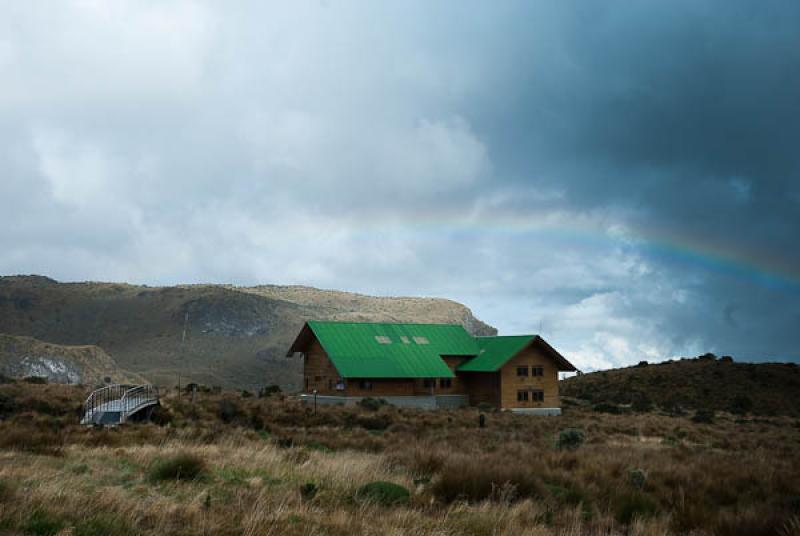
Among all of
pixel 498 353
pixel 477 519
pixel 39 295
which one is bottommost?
pixel 477 519

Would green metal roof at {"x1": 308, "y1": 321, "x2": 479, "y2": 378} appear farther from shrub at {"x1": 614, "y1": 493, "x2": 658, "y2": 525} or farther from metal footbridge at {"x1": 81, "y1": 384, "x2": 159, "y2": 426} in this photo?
shrub at {"x1": 614, "y1": 493, "x2": 658, "y2": 525}

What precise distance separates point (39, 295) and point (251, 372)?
165 ft

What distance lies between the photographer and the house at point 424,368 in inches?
2127

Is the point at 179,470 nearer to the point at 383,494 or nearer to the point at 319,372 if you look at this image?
the point at 383,494

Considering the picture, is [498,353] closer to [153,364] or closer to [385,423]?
[385,423]

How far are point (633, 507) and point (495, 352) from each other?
4555 cm

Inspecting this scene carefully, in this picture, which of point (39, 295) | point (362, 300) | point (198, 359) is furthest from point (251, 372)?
point (362, 300)

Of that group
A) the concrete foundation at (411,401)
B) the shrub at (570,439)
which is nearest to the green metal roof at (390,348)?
the concrete foundation at (411,401)

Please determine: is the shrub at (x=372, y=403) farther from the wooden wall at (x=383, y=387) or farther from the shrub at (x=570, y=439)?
the shrub at (x=570, y=439)

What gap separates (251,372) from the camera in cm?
11650

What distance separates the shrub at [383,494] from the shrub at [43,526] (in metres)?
4.41

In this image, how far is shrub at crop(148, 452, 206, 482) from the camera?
13.2 m

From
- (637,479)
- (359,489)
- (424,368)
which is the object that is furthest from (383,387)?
(359,489)

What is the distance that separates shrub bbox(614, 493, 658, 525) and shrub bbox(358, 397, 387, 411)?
1314 inches
